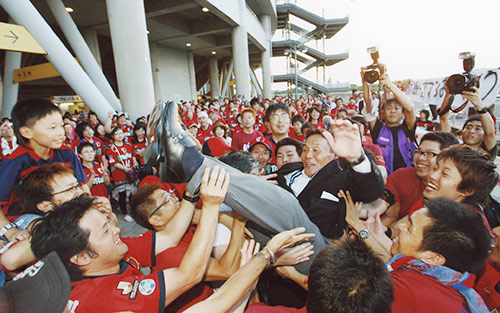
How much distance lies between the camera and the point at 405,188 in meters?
2.30

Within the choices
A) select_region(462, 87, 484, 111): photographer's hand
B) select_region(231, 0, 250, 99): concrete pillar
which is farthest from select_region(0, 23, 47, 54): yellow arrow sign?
select_region(231, 0, 250, 99): concrete pillar

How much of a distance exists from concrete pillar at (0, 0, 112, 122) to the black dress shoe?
19.5 ft

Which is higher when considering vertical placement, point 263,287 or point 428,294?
point 428,294

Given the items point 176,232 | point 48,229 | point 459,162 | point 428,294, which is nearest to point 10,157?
point 48,229

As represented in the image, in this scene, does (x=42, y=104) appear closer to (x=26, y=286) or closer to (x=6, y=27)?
(x=6, y=27)

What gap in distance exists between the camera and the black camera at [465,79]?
2.71m

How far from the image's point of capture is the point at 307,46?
2945cm

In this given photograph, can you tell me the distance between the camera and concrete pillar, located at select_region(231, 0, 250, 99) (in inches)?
595

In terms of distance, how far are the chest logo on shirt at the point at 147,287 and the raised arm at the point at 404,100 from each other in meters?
3.16

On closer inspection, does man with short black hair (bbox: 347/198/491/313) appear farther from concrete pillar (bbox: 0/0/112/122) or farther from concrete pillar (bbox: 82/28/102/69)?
concrete pillar (bbox: 82/28/102/69)

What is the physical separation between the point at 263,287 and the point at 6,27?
3926 mm

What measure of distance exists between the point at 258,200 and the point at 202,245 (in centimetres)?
40

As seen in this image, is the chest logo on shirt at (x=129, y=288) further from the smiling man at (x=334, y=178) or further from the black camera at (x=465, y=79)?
the black camera at (x=465, y=79)

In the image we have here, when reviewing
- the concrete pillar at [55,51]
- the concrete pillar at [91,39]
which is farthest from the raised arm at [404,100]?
the concrete pillar at [91,39]
